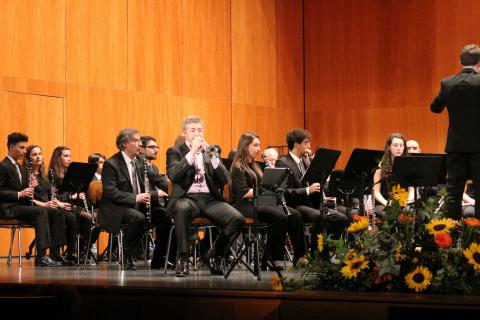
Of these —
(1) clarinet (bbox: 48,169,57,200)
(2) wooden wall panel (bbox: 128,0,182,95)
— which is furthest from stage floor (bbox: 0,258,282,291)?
(2) wooden wall panel (bbox: 128,0,182,95)

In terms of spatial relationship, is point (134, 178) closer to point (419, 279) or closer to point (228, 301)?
→ point (228, 301)

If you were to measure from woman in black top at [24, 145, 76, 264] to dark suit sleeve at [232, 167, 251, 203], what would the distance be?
2080 millimetres

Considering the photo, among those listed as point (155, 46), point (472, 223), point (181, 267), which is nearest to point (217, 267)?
point (181, 267)

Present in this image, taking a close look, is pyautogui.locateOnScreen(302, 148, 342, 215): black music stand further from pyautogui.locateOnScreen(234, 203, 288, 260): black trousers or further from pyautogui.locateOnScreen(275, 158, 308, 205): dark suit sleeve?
pyautogui.locateOnScreen(275, 158, 308, 205): dark suit sleeve

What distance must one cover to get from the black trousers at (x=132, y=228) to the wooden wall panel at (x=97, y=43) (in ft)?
11.6

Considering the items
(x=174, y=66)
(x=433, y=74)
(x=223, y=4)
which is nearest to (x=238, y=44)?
(x=223, y=4)

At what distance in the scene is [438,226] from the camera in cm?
453

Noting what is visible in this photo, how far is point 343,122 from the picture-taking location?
45.5 feet

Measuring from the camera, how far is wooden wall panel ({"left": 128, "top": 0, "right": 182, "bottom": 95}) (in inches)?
445

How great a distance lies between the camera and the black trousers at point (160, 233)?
297 inches

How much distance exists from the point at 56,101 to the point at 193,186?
12.8 ft

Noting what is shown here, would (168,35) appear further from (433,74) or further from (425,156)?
(425,156)

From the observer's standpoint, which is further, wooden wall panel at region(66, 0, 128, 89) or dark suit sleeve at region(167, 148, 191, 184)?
wooden wall panel at region(66, 0, 128, 89)

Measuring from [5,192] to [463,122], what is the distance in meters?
4.31
